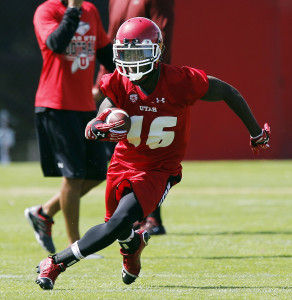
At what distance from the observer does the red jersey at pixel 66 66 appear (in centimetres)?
663

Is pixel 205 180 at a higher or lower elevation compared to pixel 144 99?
lower

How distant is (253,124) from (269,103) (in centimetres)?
1614

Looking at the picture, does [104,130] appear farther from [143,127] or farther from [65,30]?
[65,30]

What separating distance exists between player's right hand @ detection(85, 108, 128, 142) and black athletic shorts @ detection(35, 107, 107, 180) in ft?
5.82

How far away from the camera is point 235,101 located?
5.15 meters

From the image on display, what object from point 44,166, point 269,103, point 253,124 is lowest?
point 269,103

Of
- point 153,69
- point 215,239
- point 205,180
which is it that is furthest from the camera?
point 205,180

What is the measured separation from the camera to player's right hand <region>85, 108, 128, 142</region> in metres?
4.64

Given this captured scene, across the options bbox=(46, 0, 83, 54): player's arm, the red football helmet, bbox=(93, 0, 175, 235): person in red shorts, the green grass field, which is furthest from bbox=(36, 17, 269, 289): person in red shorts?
bbox=(93, 0, 175, 235): person in red shorts

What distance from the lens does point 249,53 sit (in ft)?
69.2

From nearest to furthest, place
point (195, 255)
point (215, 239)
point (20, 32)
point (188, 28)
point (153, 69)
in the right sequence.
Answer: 1. point (153, 69)
2. point (195, 255)
3. point (215, 239)
4. point (188, 28)
5. point (20, 32)

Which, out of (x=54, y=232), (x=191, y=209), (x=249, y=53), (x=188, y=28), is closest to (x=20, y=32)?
(x=188, y=28)

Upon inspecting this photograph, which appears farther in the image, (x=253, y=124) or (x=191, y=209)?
(x=191, y=209)

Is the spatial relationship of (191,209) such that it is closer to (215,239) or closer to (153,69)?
(215,239)
